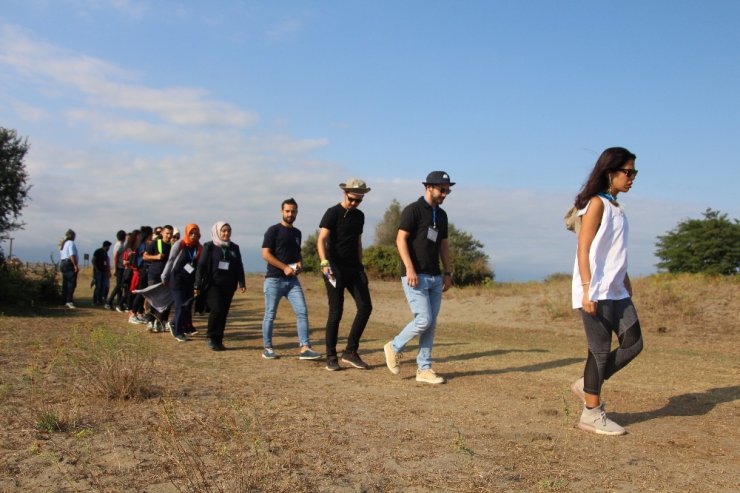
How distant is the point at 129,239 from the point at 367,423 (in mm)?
11983

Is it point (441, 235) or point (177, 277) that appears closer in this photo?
point (441, 235)

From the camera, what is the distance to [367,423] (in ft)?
17.3

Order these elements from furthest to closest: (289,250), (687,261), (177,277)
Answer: (687,261)
(177,277)
(289,250)

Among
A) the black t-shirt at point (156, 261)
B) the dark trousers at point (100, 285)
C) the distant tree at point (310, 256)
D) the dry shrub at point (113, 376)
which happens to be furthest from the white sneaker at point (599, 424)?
the distant tree at point (310, 256)

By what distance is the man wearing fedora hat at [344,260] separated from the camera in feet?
27.1

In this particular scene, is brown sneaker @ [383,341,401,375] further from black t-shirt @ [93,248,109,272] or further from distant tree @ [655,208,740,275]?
distant tree @ [655,208,740,275]

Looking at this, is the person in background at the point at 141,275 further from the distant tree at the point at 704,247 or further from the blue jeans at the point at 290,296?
the distant tree at the point at 704,247

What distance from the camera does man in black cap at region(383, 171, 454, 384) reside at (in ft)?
24.5

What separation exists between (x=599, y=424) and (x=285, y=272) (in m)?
4.81

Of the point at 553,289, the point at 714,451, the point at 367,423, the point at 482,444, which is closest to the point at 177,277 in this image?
the point at 367,423

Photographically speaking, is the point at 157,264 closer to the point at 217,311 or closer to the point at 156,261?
the point at 156,261

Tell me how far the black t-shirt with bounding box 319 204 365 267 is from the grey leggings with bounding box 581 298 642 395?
3.62 metres

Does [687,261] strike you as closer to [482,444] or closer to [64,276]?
[64,276]

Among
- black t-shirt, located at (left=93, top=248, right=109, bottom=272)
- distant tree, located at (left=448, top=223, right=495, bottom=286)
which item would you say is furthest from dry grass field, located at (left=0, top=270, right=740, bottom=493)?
distant tree, located at (left=448, top=223, right=495, bottom=286)
